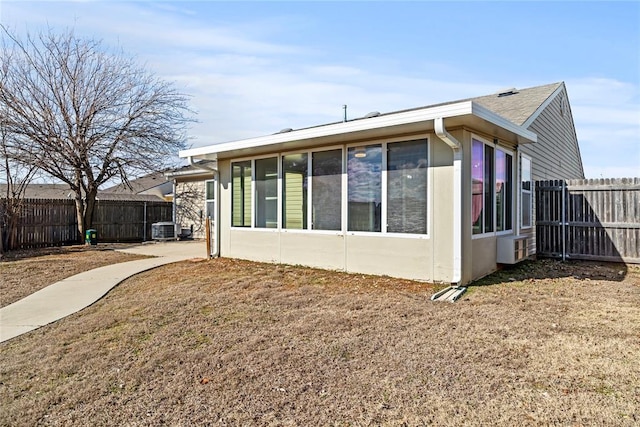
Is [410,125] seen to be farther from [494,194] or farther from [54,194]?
[54,194]

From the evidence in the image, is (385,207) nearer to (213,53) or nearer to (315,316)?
(315,316)

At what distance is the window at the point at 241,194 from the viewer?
8945 millimetres

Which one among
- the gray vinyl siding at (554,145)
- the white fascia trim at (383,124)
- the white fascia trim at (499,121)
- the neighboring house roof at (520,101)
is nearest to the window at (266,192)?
the white fascia trim at (383,124)

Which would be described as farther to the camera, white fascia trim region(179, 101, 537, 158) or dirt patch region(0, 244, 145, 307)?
dirt patch region(0, 244, 145, 307)

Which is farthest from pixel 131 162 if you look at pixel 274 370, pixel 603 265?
pixel 603 265

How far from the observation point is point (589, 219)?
8.91m

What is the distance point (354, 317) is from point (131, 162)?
13243mm

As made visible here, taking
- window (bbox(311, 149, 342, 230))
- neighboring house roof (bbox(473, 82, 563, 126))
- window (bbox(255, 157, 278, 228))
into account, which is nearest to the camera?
window (bbox(311, 149, 342, 230))

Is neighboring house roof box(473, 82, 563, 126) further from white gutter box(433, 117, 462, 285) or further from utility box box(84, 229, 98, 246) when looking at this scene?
utility box box(84, 229, 98, 246)

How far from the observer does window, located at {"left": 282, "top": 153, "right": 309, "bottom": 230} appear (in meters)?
7.86

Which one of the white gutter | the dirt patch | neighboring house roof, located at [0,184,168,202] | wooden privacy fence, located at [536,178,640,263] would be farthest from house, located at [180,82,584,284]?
neighboring house roof, located at [0,184,168,202]

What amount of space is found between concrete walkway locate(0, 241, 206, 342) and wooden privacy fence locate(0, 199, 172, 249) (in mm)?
6088

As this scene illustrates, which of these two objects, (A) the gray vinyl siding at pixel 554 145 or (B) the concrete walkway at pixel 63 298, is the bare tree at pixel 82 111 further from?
(A) the gray vinyl siding at pixel 554 145

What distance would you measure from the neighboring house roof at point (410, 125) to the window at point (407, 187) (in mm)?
360
